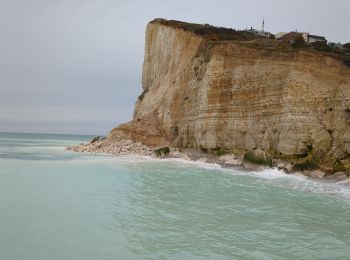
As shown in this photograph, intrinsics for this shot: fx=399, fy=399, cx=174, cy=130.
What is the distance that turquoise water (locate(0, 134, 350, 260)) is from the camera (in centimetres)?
722

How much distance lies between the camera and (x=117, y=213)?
10172 mm

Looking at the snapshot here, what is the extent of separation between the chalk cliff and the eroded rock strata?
5 cm

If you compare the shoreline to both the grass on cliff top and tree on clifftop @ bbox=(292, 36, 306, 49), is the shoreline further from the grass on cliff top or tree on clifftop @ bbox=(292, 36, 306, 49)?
the grass on cliff top

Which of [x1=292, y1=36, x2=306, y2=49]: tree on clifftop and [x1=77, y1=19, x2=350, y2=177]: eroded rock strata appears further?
[x1=292, y1=36, x2=306, y2=49]: tree on clifftop

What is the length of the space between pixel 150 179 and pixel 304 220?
27.9 ft

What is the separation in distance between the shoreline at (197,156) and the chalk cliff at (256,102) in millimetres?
557

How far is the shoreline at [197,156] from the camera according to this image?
62.7 ft

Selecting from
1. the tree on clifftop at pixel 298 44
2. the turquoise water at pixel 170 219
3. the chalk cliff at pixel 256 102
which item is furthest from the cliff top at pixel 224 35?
the turquoise water at pixel 170 219

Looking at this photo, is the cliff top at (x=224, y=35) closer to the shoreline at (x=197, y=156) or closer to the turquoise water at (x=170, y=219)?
the shoreline at (x=197, y=156)

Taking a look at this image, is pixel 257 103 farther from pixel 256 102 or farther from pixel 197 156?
pixel 197 156

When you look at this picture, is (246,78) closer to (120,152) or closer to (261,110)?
(261,110)

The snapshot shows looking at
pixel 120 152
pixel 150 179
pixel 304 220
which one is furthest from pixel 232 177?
pixel 120 152

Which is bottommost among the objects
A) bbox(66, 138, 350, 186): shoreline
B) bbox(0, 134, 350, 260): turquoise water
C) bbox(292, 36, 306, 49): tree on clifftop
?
bbox(0, 134, 350, 260): turquoise water

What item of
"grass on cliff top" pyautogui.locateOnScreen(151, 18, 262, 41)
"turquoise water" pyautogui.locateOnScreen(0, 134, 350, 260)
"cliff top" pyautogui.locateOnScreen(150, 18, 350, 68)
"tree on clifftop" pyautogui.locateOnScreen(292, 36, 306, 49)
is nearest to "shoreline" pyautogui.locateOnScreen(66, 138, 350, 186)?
"turquoise water" pyautogui.locateOnScreen(0, 134, 350, 260)
